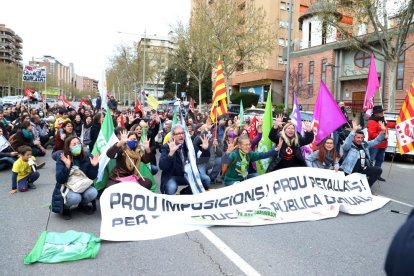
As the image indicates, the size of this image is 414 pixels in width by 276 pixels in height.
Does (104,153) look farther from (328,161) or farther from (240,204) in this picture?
(328,161)

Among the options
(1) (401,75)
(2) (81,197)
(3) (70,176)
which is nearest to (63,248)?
(2) (81,197)

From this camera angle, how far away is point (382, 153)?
31.1 feet

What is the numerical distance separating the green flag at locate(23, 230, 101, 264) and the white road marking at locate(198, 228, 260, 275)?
136 cm

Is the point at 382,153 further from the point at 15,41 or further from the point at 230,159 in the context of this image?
the point at 15,41

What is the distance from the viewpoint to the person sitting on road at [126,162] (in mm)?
6090

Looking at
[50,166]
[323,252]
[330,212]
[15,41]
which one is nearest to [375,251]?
[323,252]

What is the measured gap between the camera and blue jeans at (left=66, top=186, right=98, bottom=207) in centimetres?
542

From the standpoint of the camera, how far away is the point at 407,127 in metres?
7.46

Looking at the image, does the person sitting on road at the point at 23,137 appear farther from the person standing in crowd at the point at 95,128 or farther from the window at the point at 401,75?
the window at the point at 401,75

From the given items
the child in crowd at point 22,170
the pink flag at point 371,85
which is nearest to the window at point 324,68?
the pink flag at point 371,85

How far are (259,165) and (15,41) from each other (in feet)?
465

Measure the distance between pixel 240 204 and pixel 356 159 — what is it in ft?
9.88

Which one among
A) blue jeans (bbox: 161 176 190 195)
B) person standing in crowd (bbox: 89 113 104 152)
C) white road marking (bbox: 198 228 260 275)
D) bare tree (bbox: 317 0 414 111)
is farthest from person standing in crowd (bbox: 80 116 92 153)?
bare tree (bbox: 317 0 414 111)

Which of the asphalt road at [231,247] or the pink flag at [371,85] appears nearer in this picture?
the asphalt road at [231,247]
